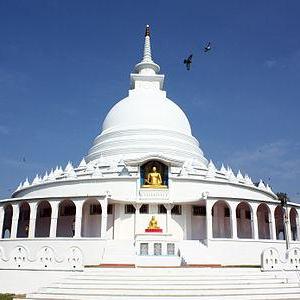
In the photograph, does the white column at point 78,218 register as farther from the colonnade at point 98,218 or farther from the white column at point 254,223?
the white column at point 254,223

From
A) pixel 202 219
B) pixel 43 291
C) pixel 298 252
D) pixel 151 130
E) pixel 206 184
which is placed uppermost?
pixel 151 130

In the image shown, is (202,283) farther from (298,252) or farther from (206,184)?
(206,184)

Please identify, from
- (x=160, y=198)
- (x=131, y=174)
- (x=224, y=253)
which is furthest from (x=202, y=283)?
(x=131, y=174)

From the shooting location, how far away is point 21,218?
3453 cm

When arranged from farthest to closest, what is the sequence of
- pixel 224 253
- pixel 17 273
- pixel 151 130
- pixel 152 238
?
pixel 151 130 < pixel 224 253 < pixel 152 238 < pixel 17 273

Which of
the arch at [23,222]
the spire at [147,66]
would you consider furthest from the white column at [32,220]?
the spire at [147,66]

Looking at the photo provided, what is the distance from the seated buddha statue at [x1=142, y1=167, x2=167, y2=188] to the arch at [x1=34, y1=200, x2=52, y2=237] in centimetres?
906

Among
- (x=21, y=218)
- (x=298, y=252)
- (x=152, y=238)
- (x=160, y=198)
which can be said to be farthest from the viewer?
(x=21, y=218)

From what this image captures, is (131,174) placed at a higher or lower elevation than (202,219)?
higher

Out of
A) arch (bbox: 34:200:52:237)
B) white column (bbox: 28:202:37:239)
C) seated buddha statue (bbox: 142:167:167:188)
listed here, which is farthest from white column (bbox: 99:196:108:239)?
arch (bbox: 34:200:52:237)

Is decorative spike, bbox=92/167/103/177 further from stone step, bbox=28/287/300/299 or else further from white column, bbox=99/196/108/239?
stone step, bbox=28/287/300/299

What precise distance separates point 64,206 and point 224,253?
44.4 feet

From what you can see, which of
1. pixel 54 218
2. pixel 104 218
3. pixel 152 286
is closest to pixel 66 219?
pixel 54 218

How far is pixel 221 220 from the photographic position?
30.6 metres
